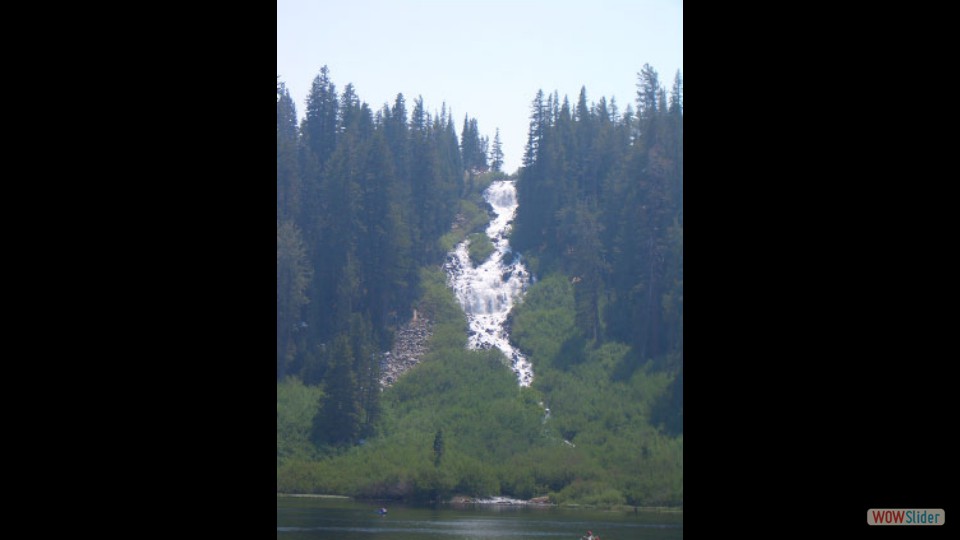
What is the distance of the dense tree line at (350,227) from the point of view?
44.8 meters

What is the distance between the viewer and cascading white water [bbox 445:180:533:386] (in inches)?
1751

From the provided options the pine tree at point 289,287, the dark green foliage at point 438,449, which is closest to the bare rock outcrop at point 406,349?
the pine tree at point 289,287

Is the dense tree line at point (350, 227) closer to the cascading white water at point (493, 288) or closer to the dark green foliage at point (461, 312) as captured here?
the dark green foliage at point (461, 312)

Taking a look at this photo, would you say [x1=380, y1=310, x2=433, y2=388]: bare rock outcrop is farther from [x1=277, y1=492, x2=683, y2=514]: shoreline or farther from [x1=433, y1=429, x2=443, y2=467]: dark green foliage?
[x1=277, y1=492, x2=683, y2=514]: shoreline

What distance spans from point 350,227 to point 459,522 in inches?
807

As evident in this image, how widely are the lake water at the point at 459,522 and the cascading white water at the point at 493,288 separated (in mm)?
10153

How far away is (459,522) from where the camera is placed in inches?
1159
